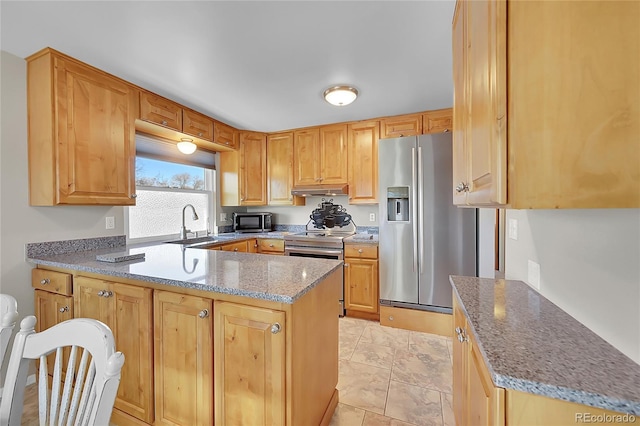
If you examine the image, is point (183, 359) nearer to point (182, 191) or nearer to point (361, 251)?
point (361, 251)

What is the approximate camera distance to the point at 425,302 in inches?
104

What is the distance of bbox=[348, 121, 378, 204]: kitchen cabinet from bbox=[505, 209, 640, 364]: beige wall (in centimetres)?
210

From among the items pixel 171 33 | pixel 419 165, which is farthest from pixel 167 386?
pixel 419 165

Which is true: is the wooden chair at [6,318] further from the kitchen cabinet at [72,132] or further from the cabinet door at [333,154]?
the cabinet door at [333,154]

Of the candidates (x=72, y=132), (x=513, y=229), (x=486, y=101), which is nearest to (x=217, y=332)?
(x=486, y=101)

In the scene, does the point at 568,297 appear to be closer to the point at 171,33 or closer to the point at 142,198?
the point at 171,33

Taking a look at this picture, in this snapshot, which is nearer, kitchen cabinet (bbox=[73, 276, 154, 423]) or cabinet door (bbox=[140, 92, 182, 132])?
kitchen cabinet (bbox=[73, 276, 154, 423])

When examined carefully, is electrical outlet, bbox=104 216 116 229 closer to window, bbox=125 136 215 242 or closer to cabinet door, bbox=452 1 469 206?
window, bbox=125 136 215 242

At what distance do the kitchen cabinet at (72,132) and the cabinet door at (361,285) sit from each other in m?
2.33

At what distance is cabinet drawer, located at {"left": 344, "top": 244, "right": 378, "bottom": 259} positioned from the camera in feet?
9.56

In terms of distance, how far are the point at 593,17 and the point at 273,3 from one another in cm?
134

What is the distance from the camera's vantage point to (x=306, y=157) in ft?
11.7

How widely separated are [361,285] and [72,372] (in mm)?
2516

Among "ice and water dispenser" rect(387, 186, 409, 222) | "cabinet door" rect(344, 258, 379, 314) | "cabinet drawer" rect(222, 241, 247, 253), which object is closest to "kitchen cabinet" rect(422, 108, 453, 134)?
"ice and water dispenser" rect(387, 186, 409, 222)
